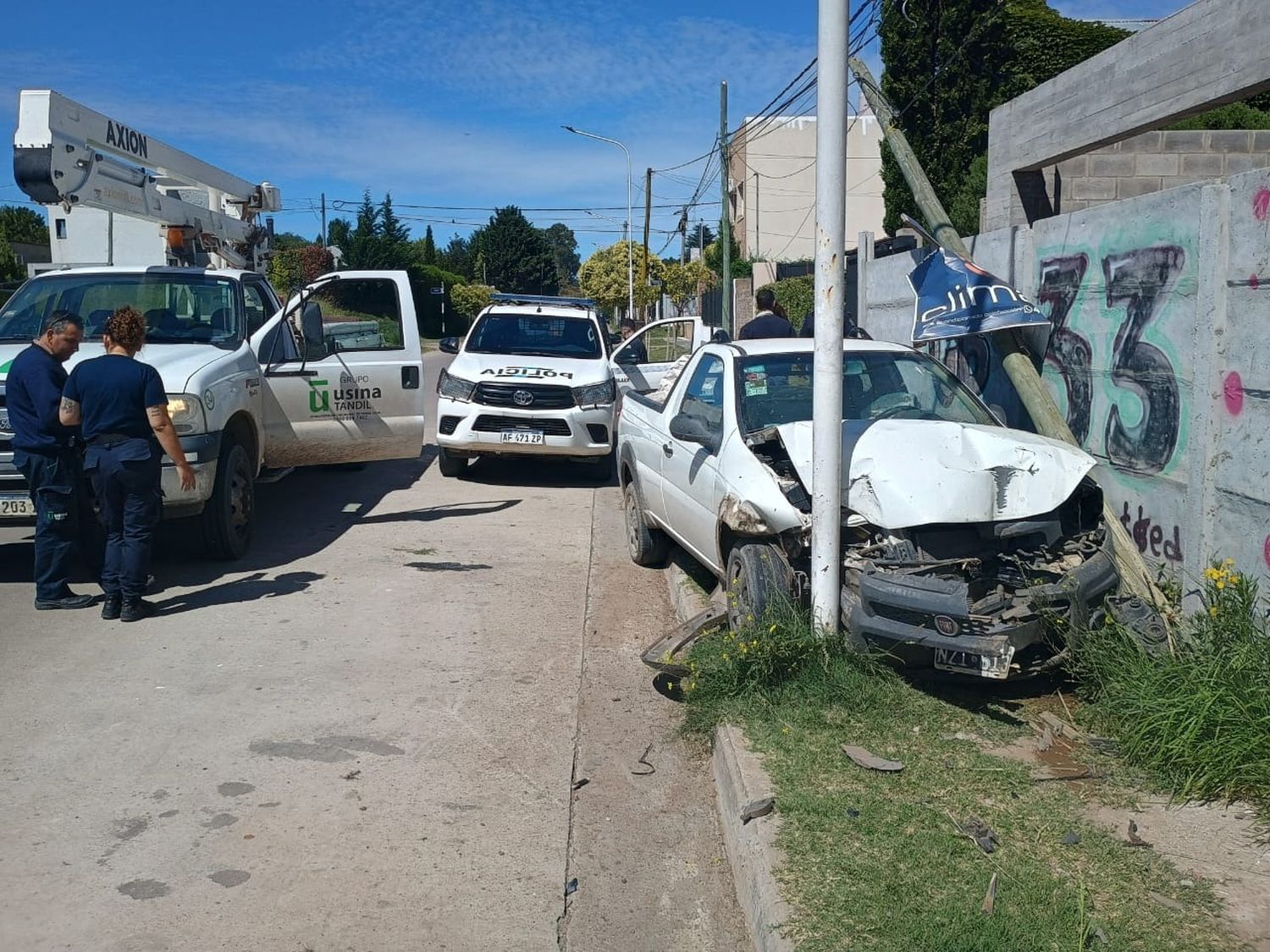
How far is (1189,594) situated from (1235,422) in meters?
0.92

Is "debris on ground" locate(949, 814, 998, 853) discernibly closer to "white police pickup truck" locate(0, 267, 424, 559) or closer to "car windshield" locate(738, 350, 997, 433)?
"car windshield" locate(738, 350, 997, 433)

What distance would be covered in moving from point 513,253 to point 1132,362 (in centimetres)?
7185

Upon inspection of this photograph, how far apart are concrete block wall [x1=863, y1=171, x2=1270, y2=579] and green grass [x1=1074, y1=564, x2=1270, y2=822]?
49cm

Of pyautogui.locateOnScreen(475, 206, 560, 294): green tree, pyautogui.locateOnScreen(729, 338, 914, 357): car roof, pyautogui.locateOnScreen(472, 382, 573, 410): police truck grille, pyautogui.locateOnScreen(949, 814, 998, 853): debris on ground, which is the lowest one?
pyautogui.locateOnScreen(949, 814, 998, 853): debris on ground

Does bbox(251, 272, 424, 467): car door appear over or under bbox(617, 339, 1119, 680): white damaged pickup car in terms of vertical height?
over

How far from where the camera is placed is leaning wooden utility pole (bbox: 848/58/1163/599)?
561 centimetres

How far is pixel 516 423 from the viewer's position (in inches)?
450

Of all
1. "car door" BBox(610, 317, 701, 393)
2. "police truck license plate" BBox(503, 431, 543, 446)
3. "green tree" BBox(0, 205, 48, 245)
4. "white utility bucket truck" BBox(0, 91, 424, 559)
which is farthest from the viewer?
"green tree" BBox(0, 205, 48, 245)

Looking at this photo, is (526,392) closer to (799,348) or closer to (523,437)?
(523,437)

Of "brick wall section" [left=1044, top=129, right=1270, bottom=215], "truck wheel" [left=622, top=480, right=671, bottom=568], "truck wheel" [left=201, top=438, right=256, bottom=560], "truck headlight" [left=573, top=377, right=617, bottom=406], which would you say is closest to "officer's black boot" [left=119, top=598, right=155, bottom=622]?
"truck wheel" [left=201, top=438, right=256, bottom=560]

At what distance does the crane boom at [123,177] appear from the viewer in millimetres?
8000

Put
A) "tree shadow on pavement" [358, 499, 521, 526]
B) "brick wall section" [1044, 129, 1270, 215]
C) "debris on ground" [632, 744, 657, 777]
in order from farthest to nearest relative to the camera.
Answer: "brick wall section" [1044, 129, 1270, 215], "tree shadow on pavement" [358, 499, 521, 526], "debris on ground" [632, 744, 657, 777]

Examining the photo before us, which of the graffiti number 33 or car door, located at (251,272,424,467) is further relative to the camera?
car door, located at (251,272,424,467)

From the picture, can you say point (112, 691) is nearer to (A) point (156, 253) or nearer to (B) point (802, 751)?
(B) point (802, 751)
